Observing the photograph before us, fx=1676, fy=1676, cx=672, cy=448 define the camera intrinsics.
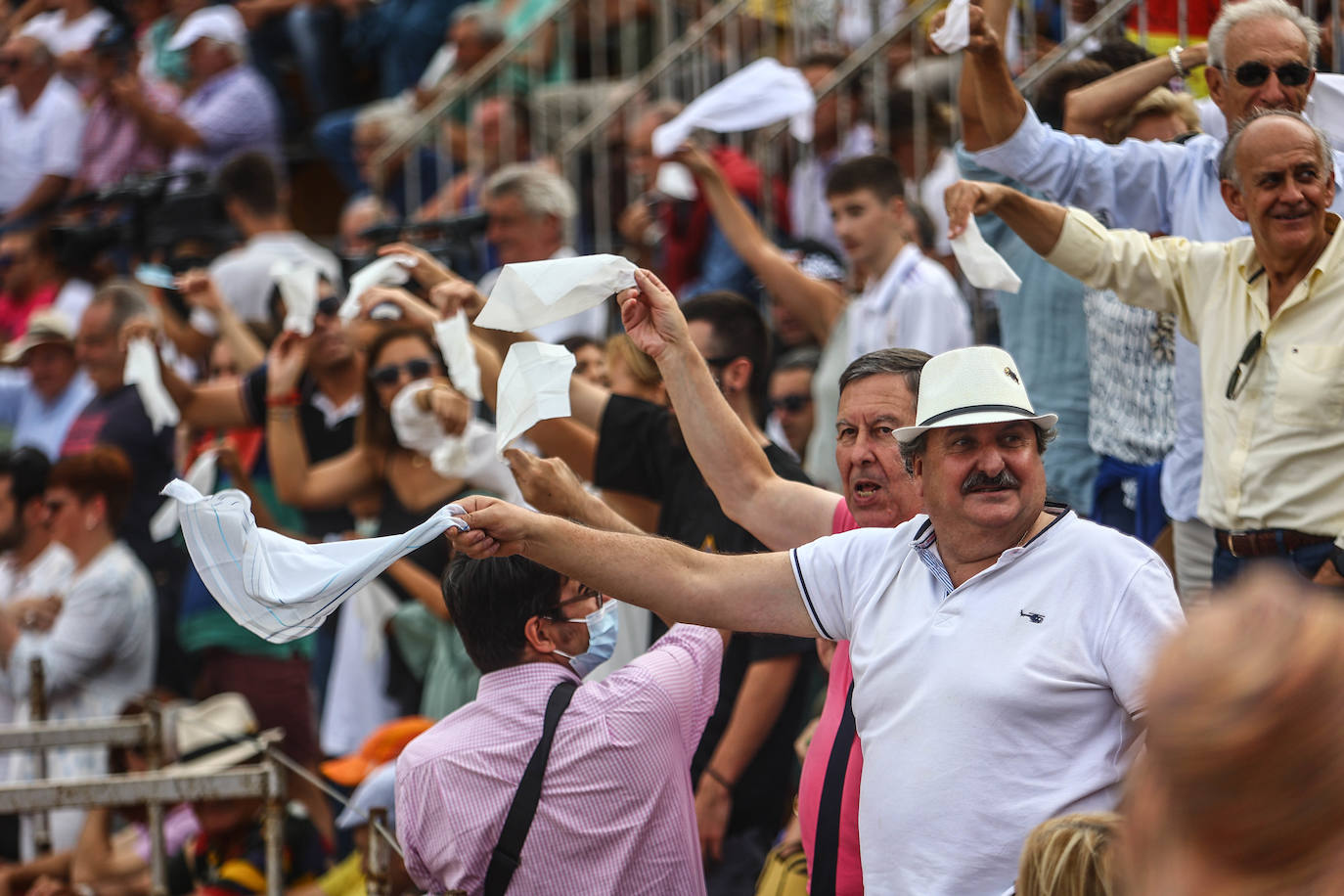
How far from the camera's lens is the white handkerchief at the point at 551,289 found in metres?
3.43

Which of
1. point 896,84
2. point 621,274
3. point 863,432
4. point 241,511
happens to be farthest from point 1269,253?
point 896,84

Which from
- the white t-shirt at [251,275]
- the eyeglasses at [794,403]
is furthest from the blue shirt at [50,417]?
the eyeglasses at [794,403]

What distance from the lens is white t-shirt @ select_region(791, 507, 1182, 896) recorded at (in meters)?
2.66

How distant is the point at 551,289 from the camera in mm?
3447

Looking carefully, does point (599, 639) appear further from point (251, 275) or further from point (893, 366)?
point (251, 275)

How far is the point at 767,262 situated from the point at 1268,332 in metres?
2.51

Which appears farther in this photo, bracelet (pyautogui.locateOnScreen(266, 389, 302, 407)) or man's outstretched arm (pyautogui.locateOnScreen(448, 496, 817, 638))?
bracelet (pyautogui.locateOnScreen(266, 389, 302, 407))

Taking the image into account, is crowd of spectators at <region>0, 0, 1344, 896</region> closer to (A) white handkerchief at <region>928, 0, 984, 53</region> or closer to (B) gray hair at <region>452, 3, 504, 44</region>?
(A) white handkerchief at <region>928, 0, 984, 53</region>

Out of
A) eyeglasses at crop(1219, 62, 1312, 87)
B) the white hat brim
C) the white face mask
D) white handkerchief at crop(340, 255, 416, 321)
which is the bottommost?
the white face mask

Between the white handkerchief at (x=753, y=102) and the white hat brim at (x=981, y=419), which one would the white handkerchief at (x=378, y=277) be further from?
the white hat brim at (x=981, y=419)

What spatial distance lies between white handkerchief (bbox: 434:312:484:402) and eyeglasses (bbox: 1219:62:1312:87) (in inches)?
78.4

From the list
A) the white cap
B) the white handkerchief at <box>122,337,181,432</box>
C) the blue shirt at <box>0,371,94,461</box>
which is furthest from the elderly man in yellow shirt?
the white cap

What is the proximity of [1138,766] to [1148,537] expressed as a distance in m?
3.11

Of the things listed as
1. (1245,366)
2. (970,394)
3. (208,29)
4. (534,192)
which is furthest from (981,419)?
(208,29)
